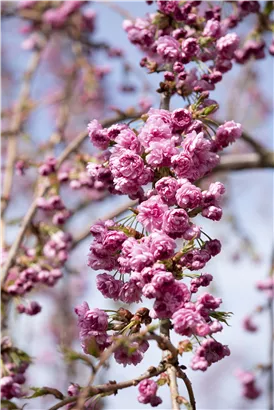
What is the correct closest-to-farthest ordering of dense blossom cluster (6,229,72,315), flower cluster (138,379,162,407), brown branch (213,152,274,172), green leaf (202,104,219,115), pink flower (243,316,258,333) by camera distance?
flower cluster (138,379,162,407) → green leaf (202,104,219,115) → dense blossom cluster (6,229,72,315) → brown branch (213,152,274,172) → pink flower (243,316,258,333)

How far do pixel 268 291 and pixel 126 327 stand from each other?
375 cm

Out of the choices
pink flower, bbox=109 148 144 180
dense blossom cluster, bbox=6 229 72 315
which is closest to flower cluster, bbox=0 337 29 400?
dense blossom cluster, bbox=6 229 72 315

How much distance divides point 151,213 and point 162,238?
150 millimetres

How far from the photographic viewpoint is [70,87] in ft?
21.1

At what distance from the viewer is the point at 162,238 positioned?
1.77 meters

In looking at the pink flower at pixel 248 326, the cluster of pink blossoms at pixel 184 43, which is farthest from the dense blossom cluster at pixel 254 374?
the cluster of pink blossoms at pixel 184 43

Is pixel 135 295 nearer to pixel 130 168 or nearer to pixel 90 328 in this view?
pixel 90 328

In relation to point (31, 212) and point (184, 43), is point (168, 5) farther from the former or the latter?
point (31, 212)

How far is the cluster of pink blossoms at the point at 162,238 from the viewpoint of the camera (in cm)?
170

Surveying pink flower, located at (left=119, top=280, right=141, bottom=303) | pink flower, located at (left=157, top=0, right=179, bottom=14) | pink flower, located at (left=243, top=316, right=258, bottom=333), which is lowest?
pink flower, located at (left=119, top=280, right=141, bottom=303)

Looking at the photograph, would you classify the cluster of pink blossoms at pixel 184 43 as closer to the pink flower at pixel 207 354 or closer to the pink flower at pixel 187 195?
the pink flower at pixel 187 195

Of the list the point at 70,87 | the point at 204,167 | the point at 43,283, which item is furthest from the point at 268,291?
the point at 204,167

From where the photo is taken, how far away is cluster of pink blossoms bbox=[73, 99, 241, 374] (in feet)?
5.58

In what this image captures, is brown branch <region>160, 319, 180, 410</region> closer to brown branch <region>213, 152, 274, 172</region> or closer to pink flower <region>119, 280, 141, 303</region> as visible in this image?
pink flower <region>119, 280, 141, 303</region>
